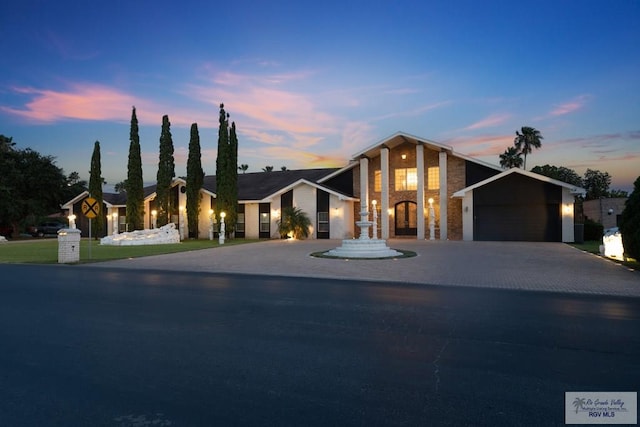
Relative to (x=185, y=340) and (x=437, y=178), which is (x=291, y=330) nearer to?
(x=185, y=340)

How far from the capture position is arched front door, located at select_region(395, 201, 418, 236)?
104 feet

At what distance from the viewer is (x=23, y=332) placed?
20.0 feet

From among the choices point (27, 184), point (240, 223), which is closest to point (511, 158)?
point (240, 223)

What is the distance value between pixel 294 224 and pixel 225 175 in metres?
6.84

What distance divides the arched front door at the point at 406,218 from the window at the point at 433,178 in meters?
1.87

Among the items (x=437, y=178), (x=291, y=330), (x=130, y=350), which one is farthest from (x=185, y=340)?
(x=437, y=178)

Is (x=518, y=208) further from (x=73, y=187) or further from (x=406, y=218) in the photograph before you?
(x=73, y=187)

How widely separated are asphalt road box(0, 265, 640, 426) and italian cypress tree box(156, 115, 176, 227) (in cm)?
2732

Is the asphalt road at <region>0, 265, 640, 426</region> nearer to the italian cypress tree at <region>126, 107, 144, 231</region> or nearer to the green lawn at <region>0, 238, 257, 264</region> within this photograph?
the green lawn at <region>0, 238, 257, 264</region>

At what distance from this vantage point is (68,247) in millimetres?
17234

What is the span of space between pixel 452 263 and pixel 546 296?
6.38 m

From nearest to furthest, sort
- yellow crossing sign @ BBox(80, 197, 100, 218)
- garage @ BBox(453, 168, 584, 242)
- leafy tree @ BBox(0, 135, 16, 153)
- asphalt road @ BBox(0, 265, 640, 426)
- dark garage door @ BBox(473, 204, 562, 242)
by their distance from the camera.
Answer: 1. asphalt road @ BBox(0, 265, 640, 426)
2. yellow crossing sign @ BBox(80, 197, 100, 218)
3. garage @ BBox(453, 168, 584, 242)
4. dark garage door @ BBox(473, 204, 562, 242)
5. leafy tree @ BBox(0, 135, 16, 153)

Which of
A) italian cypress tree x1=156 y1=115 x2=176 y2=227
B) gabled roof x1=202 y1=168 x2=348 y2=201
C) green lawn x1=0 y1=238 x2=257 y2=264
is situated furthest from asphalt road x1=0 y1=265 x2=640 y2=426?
gabled roof x1=202 y1=168 x2=348 y2=201

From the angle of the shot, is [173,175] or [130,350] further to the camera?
[173,175]
